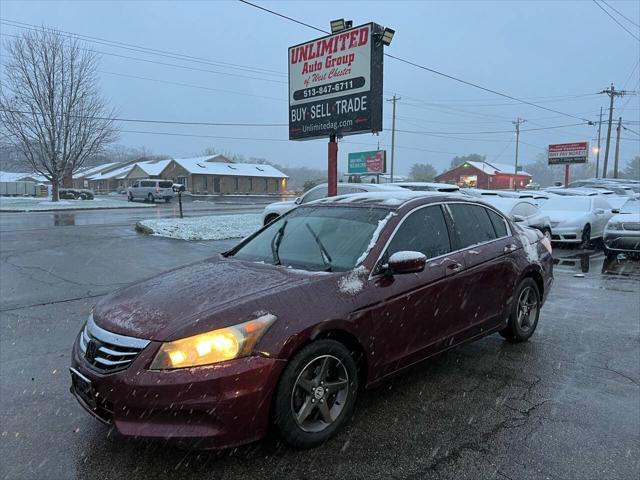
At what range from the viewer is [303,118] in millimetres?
13188

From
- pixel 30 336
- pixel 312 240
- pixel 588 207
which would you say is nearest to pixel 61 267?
pixel 30 336

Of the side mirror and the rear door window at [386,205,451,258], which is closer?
the side mirror

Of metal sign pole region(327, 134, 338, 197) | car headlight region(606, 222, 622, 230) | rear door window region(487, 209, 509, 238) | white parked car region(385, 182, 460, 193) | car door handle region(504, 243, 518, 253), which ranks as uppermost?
metal sign pole region(327, 134, 338, 197)

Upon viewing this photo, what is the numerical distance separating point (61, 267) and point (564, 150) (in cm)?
4386

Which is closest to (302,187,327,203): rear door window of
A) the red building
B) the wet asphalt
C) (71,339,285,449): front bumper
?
the wet asphalt

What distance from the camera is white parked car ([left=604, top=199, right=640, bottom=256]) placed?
1041 centimetres

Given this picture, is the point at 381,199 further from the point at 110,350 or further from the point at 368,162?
the point at 368,162

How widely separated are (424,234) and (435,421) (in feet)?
4.75

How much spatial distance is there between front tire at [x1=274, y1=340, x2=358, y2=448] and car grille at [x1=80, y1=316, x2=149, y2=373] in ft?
2.72

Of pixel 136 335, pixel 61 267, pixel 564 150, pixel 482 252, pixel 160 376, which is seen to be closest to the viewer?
pixel 160 376

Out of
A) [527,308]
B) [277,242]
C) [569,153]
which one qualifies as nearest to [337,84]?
[527,308]

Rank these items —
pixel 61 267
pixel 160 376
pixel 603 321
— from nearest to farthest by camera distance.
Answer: pixel 160 376
pixel 603 321
pixel 61 267

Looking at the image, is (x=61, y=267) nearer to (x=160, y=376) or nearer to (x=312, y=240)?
(x=312, y=240)

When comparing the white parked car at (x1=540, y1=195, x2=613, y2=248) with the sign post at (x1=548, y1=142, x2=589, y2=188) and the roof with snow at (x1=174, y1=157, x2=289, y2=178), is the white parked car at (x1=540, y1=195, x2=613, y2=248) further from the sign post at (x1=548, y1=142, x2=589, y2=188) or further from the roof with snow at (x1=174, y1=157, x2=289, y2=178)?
the roof with snow at (x1=174, y1=157, x2=289, y2=178)
